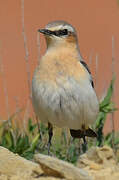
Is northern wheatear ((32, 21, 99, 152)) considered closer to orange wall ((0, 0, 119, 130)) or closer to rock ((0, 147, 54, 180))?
rock ((0, 147, 54, 180))

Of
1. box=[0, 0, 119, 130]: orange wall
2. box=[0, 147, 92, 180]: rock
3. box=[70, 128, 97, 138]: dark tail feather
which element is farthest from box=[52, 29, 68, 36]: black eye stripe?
box=[0, 0, 119, 130]: orange wall

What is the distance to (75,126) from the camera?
770 centimetres

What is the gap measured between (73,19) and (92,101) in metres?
8.35

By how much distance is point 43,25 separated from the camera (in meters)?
14.3

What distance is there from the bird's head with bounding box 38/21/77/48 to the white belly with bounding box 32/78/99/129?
18.4 inches

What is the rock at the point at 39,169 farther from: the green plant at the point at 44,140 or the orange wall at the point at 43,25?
the orange wall at the point at 43,25

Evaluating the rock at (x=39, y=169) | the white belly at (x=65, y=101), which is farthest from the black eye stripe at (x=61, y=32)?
the rock at (x=39, y=169)

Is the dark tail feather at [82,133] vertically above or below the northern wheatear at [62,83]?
below

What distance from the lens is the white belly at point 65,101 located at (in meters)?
7.05

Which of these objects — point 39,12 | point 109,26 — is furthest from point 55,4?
point 109,26

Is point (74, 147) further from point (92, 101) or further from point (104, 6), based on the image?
point (104, 6)

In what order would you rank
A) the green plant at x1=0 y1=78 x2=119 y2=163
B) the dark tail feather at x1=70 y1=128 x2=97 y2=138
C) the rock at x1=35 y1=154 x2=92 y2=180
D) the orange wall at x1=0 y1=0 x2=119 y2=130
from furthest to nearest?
the orange wall at x1=0 y1=0 x2=119 y2=130, the dark tail feather at x1=70 y1=128 x2=97 y2=138, the green plant at x1=0 y1=78 x2=119 y2=163, the rock at x1=35 y1=154 x2=92 y2=180

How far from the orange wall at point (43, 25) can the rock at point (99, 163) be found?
5.04 m

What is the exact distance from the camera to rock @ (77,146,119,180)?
17.0 feet
